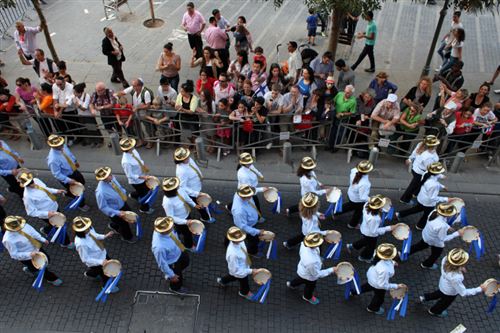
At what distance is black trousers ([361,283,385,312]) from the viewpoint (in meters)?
6.37

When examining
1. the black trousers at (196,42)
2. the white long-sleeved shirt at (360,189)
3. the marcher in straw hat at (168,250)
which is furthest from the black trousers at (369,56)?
the marcher in straw hat at (168,250)

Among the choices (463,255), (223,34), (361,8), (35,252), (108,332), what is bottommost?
(108,332)

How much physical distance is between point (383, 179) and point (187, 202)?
4355mm

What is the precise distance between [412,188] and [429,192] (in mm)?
984

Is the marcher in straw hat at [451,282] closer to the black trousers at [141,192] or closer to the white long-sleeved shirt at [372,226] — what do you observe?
the white long-sleeved shirt at [372,226]

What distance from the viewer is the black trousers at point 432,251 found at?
274 inches

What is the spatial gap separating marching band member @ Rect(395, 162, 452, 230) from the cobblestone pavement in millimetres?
481

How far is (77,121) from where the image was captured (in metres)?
9.79

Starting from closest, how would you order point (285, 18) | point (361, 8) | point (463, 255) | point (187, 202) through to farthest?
1. point (463, 255)
2. point (187, 202)
3. point (361, 8)
4. point (285, 18)

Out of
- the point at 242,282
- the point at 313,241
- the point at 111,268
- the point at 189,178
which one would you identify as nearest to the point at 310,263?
the point at 313,241

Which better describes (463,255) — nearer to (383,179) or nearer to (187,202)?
(383,179)

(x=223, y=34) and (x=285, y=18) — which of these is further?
(x=285, y=18)

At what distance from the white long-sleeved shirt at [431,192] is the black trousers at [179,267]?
13.6 feet

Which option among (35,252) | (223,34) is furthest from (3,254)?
(223,34)
